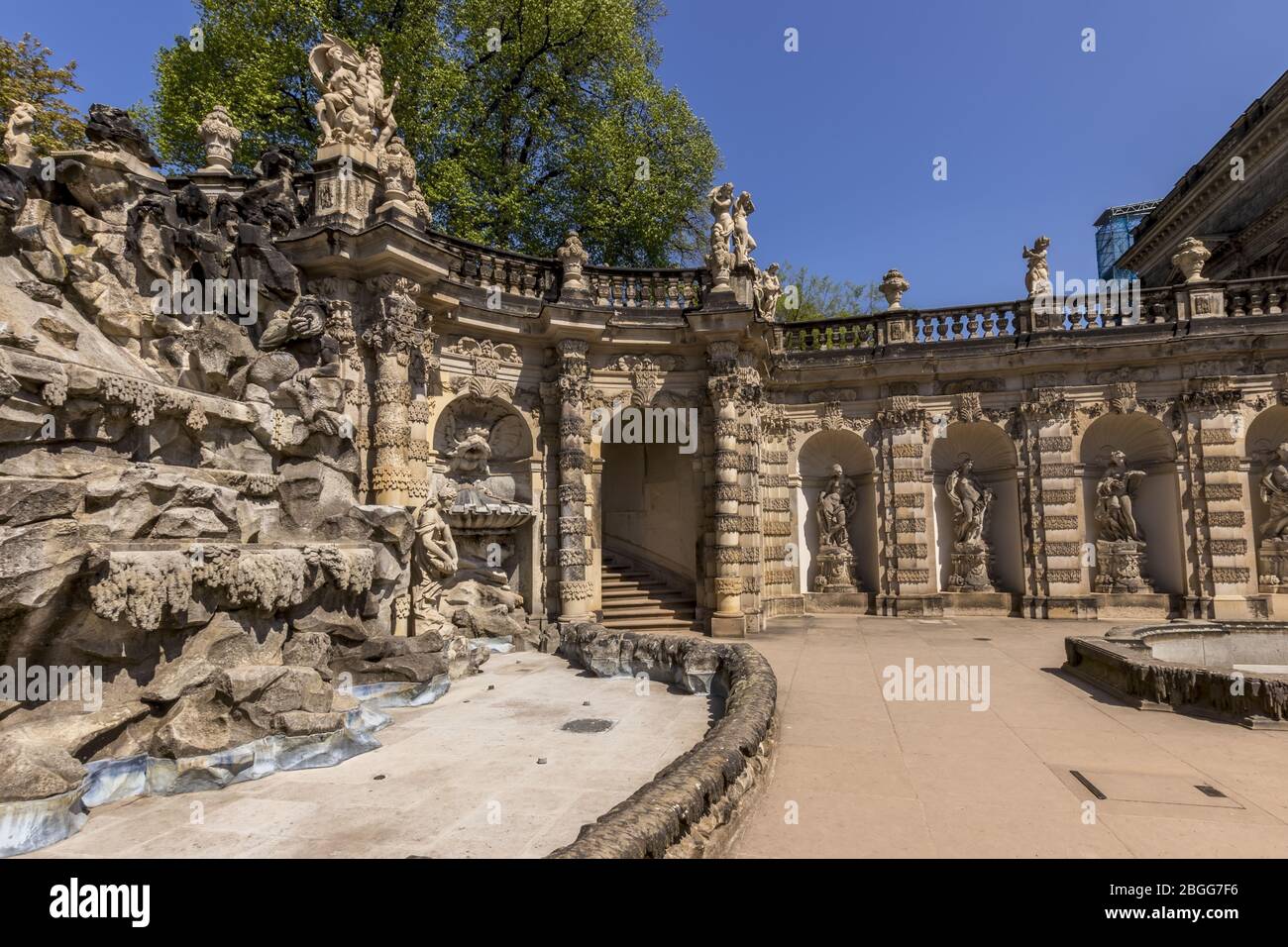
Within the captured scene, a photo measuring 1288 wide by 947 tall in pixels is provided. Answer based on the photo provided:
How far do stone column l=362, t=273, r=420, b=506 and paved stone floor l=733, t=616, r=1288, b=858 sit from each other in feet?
22.0

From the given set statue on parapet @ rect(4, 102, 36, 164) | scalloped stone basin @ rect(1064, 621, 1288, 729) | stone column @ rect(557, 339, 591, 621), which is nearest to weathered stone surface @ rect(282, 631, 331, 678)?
stone column @ rect(557, 339, 591, 621)

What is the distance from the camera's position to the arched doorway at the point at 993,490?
52.5 feet

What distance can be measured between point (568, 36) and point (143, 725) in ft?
71.4

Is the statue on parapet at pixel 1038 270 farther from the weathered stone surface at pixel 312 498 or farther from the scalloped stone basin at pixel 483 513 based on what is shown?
the weathered stone surface at pixel 312 498

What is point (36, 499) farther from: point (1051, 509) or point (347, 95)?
point (1051, 509)

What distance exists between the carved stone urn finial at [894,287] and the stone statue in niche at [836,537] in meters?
4.48

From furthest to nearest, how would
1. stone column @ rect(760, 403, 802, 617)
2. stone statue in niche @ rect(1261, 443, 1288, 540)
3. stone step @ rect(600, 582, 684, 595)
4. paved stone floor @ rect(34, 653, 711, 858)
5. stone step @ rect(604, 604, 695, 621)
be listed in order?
stone column @ rect(760, 403, 802, 617)
stone step @ rect(600, 582, 684, 595)
stone statue in niche @ rect(1261, 443, 1288, 540)
stone step @ rect(604, 604, 695, 621)
paved stone floor @ rect(34, 653, 711, 858)

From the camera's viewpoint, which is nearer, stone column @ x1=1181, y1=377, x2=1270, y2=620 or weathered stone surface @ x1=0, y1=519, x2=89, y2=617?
weathered stone surface @ x1=0, y1=519, x2=89, y2=617

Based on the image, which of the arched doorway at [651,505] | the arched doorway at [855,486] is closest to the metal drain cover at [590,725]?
the arched doorway at [651,505]

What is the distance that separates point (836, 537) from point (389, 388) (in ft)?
37.3

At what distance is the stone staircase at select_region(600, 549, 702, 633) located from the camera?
13891 millimetres

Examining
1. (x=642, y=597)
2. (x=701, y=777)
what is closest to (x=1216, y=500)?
(x=642, y=597)

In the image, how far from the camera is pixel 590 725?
7.18m

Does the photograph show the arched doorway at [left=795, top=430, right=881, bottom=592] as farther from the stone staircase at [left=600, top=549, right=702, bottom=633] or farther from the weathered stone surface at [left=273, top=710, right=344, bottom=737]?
the weathered stone surface at [left=273, top=710, right=344, bottom=737]
